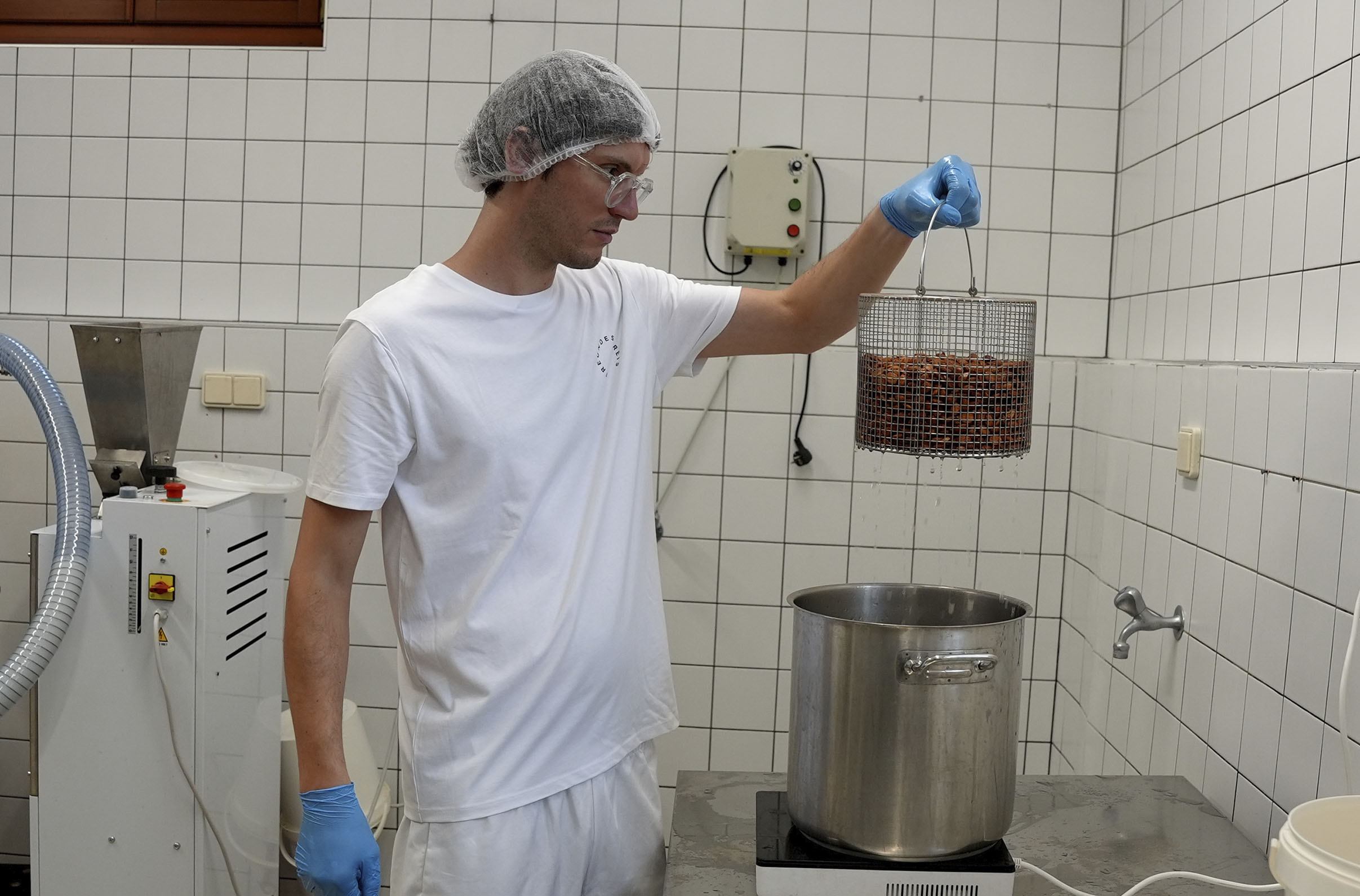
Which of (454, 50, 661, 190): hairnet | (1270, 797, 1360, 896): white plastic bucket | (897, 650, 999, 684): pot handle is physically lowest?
(1270, 797, 1360, 896): white plastic bucket

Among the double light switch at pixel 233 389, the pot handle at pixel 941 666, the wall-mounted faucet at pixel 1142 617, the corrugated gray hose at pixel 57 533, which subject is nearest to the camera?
the pot handle at pixel 941 666

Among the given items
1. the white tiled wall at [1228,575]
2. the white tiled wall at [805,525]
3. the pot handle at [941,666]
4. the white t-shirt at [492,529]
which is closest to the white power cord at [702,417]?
the white tiled wall at [805,525]

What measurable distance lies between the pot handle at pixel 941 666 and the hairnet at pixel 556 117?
2.47 ft

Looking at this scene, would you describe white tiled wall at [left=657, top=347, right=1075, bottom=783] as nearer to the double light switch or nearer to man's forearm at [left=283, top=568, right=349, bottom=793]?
the double light switch

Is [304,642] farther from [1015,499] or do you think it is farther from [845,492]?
[1015,499]

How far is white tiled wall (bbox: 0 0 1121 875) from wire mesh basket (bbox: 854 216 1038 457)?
1281mm

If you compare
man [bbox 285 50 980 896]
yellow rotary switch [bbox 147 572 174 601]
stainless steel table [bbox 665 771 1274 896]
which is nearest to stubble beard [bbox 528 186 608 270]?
man [bbox 285 50 980 896]

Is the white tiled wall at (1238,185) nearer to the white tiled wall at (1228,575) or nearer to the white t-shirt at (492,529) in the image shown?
the white tiled wall at (1228,575)

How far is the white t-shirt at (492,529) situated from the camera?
1360 millimetres

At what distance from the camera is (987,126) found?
2.63 metres

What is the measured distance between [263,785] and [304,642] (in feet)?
4.02

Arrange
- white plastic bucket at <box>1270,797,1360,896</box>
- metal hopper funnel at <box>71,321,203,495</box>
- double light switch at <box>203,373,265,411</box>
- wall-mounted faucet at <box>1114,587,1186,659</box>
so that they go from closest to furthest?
white plastic bucket at <box>1270,797,1360,896</box> < wall-mounted faucet at <box>1114,587,1186,659</box> < metal hopper funnel at <box>71,321,203,495</box> < double light switch at <box>203,373,265,411</box>

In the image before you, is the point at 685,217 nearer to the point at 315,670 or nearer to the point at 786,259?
the point at 786,259

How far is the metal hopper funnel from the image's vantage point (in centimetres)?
221
